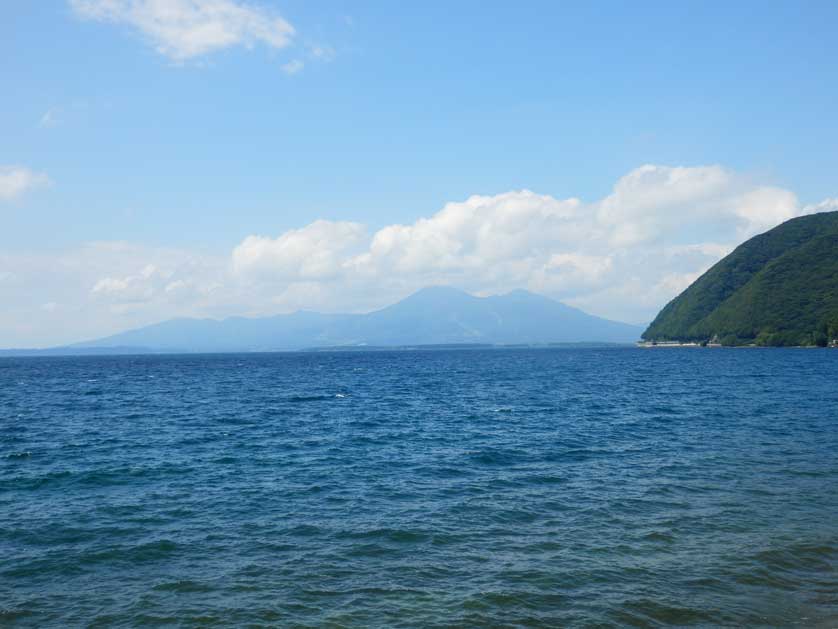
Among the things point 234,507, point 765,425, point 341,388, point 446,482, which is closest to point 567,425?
point 765,425

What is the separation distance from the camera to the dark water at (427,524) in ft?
53.9

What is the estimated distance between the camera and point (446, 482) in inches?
1185

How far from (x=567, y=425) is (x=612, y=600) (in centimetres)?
3359

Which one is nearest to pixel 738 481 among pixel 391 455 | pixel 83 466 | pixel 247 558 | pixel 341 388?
pixel 391 455

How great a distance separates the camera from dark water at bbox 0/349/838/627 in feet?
53.9

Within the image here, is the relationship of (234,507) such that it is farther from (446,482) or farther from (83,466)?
(83,466)

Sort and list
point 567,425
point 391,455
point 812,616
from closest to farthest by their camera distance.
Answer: point 812,616 → point 391,455 → point 567,425

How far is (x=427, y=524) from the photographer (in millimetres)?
23250

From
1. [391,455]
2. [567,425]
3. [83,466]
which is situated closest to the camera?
[83,466]

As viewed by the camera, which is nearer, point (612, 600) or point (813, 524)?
point (612, 600)

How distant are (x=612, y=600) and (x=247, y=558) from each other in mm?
11739

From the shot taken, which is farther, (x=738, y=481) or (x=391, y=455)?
(x=391, y=455)

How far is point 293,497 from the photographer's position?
91.0ft

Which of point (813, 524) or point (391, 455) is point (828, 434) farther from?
point (391, 455)
